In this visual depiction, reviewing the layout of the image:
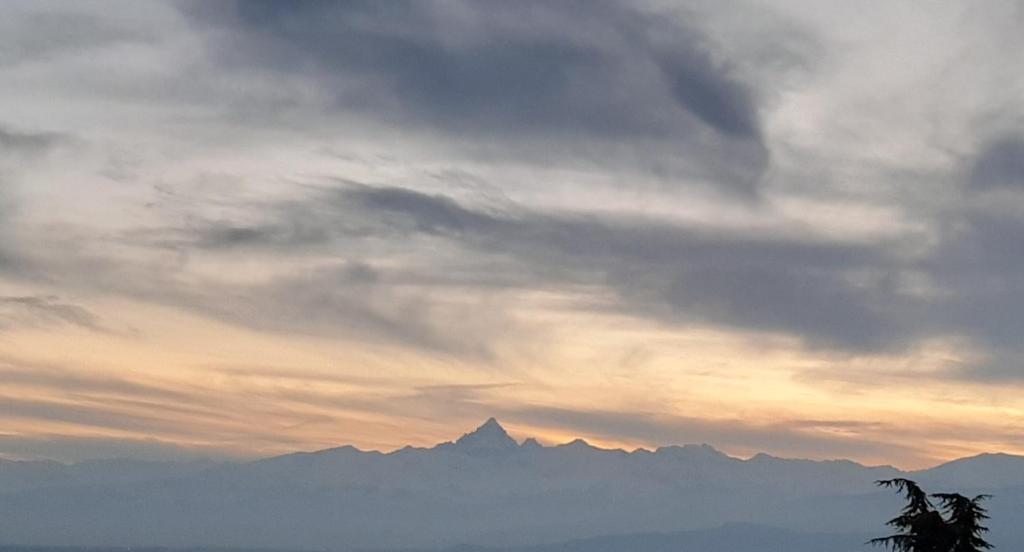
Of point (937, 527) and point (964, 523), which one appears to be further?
point (964, 523)

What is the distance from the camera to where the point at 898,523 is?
4881cm

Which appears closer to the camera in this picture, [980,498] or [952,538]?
[952,538]

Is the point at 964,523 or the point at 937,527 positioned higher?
the point at 964,523

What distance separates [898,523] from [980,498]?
5.02 metres

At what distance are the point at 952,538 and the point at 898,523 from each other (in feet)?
7.20

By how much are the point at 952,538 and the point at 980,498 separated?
5272mm

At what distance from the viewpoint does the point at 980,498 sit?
51.7m

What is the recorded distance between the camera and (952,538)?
155 feet
